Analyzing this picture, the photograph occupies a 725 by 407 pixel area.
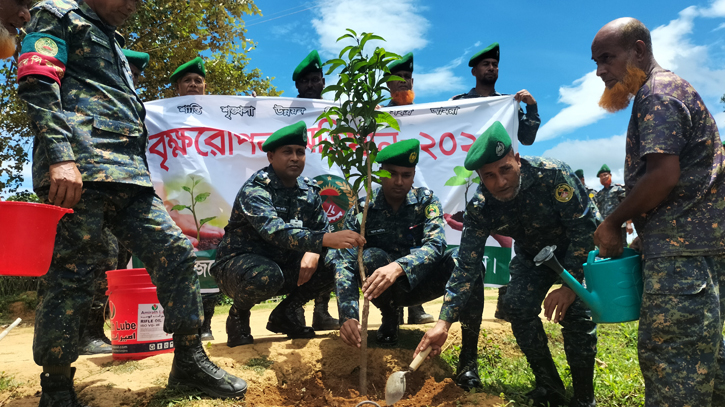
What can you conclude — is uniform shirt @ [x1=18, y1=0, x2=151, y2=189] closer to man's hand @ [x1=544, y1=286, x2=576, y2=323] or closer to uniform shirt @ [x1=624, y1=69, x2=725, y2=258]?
man's hand @ [x1=544, y1=286, x2=576, y2=323]

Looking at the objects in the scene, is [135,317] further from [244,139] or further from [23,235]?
[244,139]

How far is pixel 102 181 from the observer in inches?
93.1

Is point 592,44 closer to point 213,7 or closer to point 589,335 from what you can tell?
point 589,335

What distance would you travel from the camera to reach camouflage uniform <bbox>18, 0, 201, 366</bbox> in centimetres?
228

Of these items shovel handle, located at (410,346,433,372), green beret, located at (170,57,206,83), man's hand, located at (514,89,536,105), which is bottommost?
shovel handle, located at (410,346,433,372)

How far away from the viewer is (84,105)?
243 cm

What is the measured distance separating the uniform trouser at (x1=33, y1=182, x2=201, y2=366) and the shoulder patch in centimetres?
222

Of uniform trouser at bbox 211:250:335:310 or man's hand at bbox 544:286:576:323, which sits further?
uniform trouser at bbox 211:250:335:310

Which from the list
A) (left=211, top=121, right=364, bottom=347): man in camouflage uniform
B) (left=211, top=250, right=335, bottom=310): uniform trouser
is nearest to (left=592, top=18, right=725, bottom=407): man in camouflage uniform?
(left=211, top=121, right=364, bottom=347): man in camouflage uniform

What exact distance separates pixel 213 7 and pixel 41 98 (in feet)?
26.1

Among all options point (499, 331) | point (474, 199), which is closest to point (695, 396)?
point (474, 199)

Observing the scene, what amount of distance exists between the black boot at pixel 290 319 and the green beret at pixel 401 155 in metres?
1.31

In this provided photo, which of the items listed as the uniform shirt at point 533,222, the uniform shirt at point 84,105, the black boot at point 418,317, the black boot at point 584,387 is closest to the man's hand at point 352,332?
the uniform shirt at point 533,222

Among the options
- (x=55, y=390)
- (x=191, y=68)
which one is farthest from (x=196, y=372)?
(x=191, y=68)
